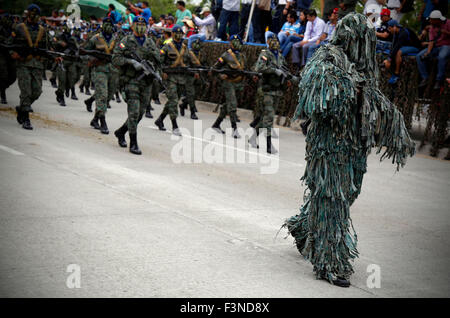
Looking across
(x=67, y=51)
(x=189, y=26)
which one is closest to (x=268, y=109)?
(x=67, y=51)

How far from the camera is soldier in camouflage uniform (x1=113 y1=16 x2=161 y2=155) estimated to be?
9.67 m

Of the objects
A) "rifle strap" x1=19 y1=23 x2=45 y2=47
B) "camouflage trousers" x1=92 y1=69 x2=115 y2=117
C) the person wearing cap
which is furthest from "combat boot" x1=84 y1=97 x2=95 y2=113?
the person wearing cap

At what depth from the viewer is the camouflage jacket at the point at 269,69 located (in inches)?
453

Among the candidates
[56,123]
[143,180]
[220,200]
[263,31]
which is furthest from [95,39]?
[263,31]

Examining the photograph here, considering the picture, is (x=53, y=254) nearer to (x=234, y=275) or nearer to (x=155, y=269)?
(x=155, y=269)

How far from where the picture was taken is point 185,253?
501 cm

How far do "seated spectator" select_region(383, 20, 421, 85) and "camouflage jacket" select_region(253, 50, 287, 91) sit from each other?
10.9 ft

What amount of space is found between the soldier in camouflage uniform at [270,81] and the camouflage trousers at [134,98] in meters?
2.67

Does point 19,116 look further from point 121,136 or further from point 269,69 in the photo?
point 269,69

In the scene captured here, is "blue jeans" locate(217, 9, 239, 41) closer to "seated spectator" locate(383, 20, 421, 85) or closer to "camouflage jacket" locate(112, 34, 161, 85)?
"seated spectator" locate(383, 20, 421, 85)

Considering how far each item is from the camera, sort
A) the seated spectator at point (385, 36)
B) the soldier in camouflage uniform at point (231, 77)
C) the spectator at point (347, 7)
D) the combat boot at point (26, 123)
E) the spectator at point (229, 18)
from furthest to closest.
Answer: the spectator at point (229, 18)
the seated spectator at point (385, 36)
the soldier in camouflage uniform at point (231, 77)
the combat boot at point (26, 123)
the spectator at point (347, 7)

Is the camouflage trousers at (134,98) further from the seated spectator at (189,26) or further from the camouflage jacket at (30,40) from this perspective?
the seated spectator at (189,26)

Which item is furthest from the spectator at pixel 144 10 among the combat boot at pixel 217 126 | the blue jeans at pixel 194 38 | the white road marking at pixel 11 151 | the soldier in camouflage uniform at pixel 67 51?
the white road marking at pixel 11 151
